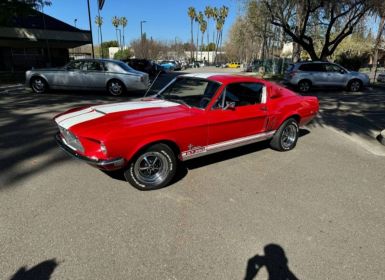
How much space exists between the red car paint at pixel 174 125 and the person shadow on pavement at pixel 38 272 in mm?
1261

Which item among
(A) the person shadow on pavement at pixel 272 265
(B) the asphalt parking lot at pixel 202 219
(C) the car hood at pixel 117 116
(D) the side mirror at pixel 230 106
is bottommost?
(A) the person shadow on pavement at pixel 272 265

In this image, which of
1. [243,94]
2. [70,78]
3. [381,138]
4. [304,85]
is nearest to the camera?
[243,94]

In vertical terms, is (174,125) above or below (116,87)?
above

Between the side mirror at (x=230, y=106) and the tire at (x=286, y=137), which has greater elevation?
the side mirror at (x=230, y=106)

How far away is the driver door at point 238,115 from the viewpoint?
15.1 ft

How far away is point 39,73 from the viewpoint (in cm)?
1269

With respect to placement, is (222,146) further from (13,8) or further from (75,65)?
(13,8)

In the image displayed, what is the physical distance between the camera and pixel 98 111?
14.5ft

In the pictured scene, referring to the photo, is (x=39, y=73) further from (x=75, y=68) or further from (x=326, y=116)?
(x=326, y=116)

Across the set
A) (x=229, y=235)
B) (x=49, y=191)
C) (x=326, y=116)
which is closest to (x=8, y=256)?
(x=49, y=191)

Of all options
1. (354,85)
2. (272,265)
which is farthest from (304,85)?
(272,265)

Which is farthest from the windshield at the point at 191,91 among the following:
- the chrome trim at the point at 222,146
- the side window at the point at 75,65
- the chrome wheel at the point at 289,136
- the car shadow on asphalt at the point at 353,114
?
the side window at the point at 75,65

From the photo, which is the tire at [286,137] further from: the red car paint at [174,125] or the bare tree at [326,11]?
the bare tree at [326,11]

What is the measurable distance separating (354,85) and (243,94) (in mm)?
13300
